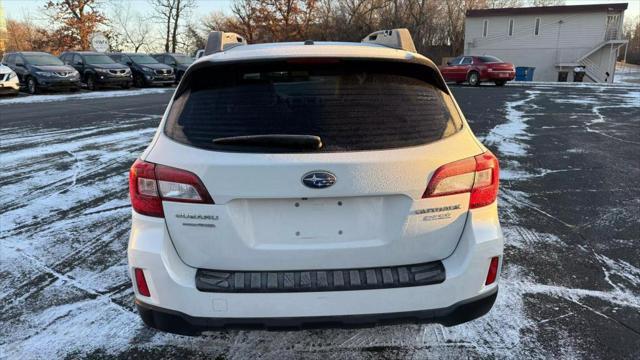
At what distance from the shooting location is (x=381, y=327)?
2.87 metres

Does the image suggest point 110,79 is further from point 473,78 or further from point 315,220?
point 315,220

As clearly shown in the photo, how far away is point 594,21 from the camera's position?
37875 millimetres

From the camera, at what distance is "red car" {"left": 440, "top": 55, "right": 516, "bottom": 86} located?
2408 cm

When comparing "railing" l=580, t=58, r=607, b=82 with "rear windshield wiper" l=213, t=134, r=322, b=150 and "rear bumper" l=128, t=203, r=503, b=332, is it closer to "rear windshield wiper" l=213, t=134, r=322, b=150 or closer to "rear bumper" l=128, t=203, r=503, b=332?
"rear bumper" l=128, t=203, r=503, b=332

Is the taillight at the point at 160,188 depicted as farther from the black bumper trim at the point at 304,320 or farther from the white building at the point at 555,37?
the white building at the point at 555,37

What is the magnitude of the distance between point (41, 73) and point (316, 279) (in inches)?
837

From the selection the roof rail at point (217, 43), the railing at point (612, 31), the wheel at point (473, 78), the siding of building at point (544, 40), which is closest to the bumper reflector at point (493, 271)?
the roof rail at point (217, 43)

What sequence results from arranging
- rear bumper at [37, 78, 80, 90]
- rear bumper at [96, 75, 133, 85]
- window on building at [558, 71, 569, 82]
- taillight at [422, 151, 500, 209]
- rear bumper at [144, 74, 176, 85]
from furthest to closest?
window on building at [558, 71, 569, 82] < rear bumper at [144, 74, 176, 85] < rear bumper at [96, 75, 133, 85] < rear bumper at [37, 78, 80, 90] < taillight at [422, 151, 500, 209]

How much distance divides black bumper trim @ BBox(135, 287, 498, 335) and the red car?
24.2m

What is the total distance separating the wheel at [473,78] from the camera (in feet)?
81.4

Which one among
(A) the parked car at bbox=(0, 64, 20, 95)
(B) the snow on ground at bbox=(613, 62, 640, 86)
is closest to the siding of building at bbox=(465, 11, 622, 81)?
(B) the snow on ground at bbox=(613, 62, 640, 86)

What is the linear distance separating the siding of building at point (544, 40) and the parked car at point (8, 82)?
36465 millimetres

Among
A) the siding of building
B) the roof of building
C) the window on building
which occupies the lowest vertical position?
the window on building

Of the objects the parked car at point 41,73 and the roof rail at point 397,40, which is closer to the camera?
the roof rail at point 397,40
